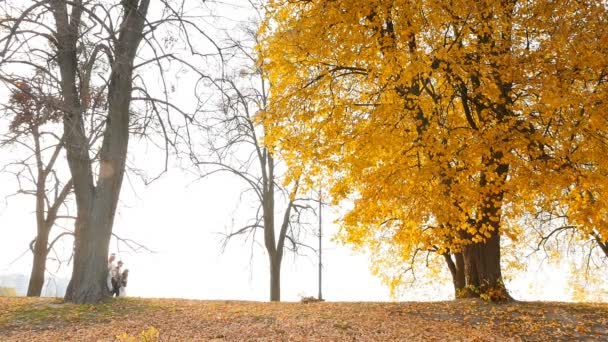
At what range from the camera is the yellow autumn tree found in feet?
28.5

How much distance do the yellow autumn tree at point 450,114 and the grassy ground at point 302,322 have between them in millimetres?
1342

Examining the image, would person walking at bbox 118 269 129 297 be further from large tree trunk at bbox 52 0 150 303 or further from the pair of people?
large tree trunk at bbox 52 0 150 303

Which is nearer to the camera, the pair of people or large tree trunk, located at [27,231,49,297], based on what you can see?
the pair of people

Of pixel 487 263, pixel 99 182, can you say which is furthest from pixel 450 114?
pixel 99 182

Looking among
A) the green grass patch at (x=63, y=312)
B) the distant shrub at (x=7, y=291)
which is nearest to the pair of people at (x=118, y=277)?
the green grass patch at (x=63, y=312)

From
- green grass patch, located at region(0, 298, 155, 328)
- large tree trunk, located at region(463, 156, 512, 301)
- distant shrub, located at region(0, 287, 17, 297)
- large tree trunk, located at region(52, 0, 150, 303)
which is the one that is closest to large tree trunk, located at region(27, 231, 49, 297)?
distant shrub, located at region(0, 287, 17, 297)

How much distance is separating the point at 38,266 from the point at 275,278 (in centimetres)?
796

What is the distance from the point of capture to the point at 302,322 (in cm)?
827

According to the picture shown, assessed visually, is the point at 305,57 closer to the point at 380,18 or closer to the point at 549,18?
the point at 380,18

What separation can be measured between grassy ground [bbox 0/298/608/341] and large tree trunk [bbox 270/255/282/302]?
220 inches

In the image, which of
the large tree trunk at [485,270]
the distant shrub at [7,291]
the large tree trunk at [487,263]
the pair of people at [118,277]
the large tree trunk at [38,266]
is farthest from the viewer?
the distant shrub at [7,291]

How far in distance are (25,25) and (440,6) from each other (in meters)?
7.56

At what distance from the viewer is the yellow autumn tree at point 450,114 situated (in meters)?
8.69

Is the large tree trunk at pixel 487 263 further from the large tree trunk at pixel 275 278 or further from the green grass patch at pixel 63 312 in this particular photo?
the green grass patch at pixel 63 312
